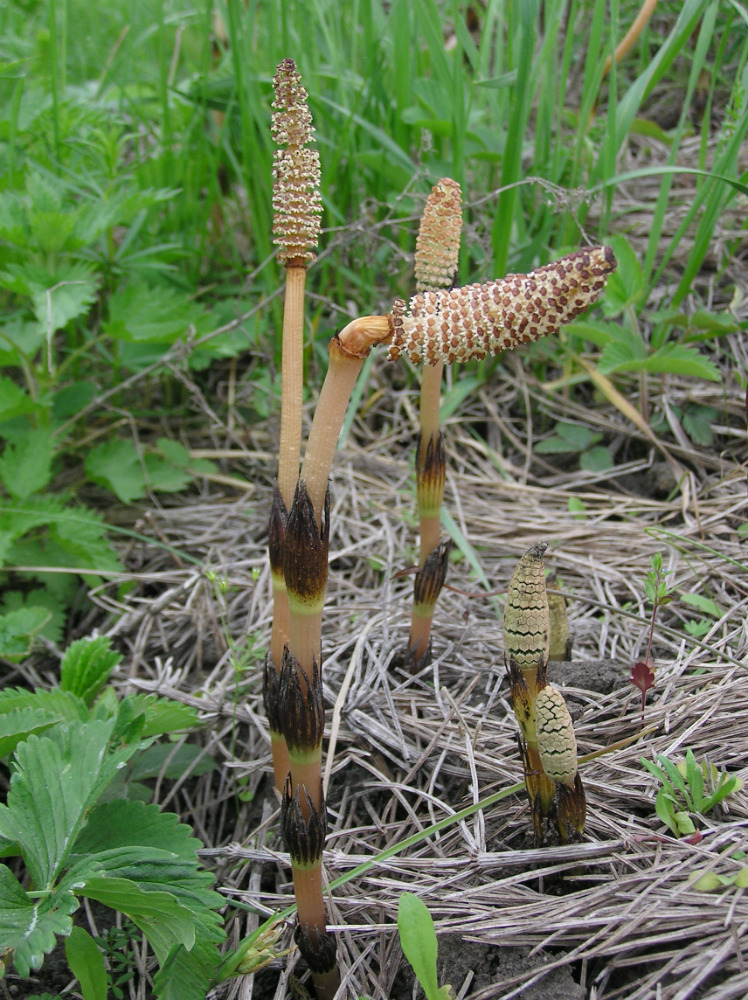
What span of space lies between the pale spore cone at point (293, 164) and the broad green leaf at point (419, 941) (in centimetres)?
95

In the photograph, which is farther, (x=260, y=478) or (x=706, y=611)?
(x=260, y=478)

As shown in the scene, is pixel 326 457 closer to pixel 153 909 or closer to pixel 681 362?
pixel 153 909

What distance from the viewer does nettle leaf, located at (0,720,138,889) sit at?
120 centimetres

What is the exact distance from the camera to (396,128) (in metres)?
2.60

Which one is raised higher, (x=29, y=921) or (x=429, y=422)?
(x=429, y=422)

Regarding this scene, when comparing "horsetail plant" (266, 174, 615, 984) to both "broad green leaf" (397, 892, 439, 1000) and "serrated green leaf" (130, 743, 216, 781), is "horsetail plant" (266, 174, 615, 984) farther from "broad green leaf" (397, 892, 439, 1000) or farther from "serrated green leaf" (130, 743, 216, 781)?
"serrated green leaf" (130, 743, 216, 781)

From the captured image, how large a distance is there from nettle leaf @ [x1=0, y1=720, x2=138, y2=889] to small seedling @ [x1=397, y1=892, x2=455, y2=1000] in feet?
1.65

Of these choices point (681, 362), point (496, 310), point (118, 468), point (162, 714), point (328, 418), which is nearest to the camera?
point (496, 310)

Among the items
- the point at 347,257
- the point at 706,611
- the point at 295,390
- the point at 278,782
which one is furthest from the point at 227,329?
the point at 706,611

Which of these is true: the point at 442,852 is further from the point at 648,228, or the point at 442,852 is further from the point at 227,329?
the point at 648,228

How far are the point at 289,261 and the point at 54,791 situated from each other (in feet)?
2.97

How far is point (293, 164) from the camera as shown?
107 centimetres

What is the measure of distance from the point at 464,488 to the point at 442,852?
4.32 ft

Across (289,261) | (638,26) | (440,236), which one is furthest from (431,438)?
(638,26)
